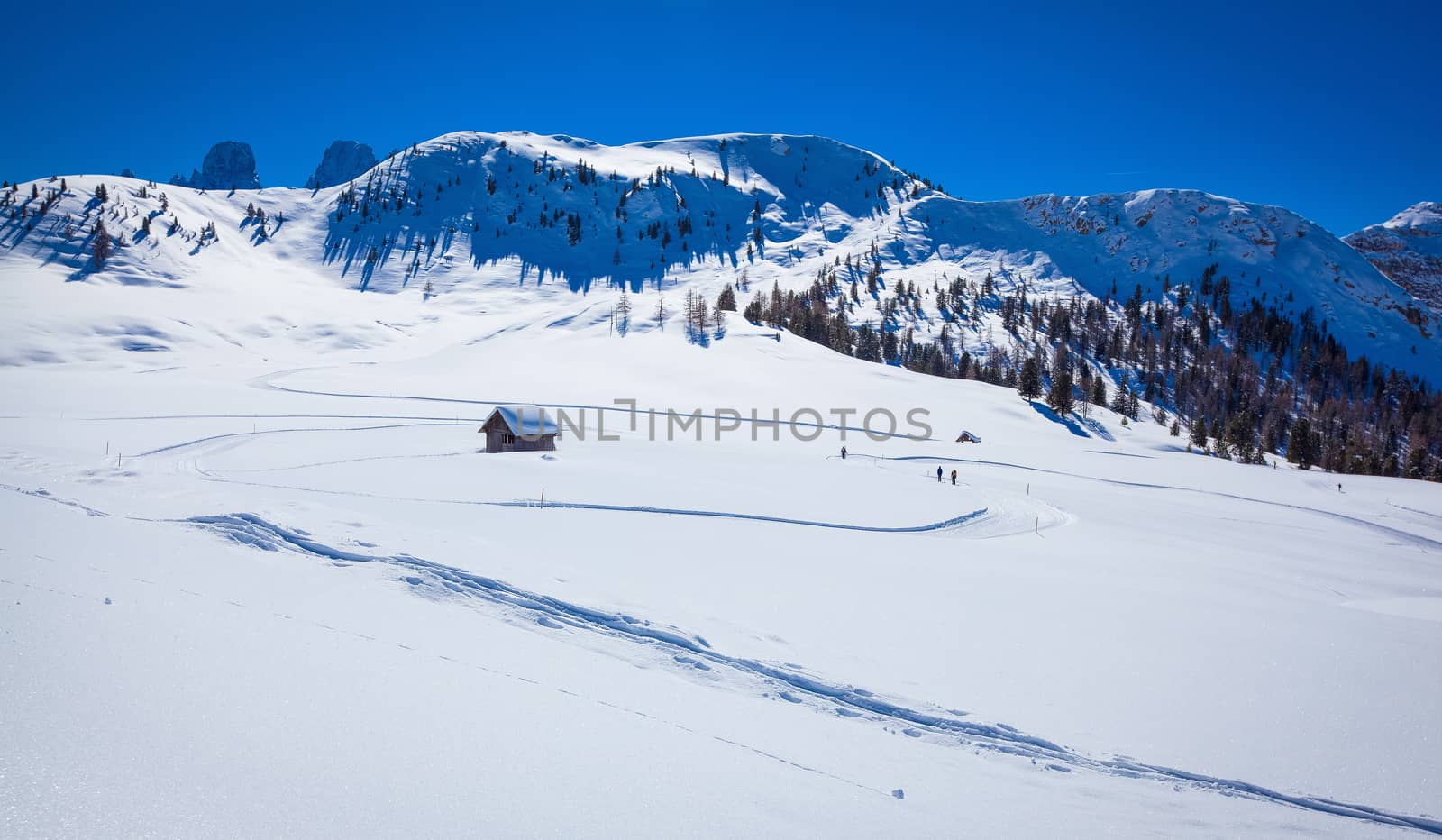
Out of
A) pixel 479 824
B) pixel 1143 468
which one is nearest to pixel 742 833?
pixel 479 824

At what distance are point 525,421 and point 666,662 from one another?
27.6 meters

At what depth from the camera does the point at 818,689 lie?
904cm

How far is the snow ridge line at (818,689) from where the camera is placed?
7422 mm

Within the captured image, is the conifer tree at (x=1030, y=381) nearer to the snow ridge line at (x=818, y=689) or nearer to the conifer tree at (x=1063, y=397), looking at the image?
the conifer tree at (x=1063, y=397)

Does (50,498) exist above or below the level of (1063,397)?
below

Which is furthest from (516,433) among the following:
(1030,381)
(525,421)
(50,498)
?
(1030,381)

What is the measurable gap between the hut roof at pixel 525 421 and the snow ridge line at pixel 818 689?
19949 millimetres

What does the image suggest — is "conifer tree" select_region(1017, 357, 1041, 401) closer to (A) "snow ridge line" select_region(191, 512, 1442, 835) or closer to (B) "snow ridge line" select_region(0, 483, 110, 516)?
(A) "snow ridge line" select_region(191, 512, 1442, 835)

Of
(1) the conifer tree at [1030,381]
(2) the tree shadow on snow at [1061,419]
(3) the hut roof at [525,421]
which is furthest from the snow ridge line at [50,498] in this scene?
(1) the conifer tree at [1030,381]

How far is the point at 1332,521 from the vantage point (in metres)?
29.9

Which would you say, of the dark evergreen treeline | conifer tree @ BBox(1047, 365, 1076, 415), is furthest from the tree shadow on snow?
the dark evergreen treeline

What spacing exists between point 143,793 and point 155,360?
9100cm

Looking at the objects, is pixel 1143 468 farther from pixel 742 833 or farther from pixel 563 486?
pixel 742 833

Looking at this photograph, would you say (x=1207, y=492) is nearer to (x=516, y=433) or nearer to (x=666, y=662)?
(x=666, y=662)
